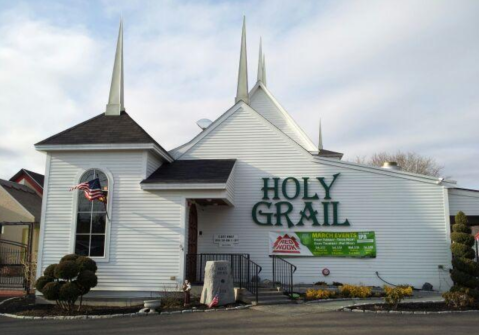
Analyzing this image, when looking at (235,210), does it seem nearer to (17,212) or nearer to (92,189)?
(92,189)

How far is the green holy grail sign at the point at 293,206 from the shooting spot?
54.1ft

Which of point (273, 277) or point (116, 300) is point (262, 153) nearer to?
point (273, 277)

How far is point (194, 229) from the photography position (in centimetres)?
1670

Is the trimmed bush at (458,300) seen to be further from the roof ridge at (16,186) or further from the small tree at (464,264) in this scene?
the roof ridge at (16,186)

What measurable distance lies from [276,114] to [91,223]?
36.0 ft

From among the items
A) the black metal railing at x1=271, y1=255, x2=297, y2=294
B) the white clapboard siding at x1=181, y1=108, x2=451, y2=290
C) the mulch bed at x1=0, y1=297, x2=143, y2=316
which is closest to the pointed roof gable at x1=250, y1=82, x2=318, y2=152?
the white clapboard siding at x1=181, y1=108, x2=451, y2=290

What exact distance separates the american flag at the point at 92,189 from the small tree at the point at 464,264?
35.5 ft

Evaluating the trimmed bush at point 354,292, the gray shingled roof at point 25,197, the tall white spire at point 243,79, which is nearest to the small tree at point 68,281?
the trimmed bush at point 354,292

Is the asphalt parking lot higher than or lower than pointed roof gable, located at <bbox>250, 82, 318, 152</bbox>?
lower

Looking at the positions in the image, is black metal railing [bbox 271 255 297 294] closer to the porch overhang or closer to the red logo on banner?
the red logo on banner

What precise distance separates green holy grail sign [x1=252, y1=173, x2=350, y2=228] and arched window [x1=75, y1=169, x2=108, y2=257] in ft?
17.0

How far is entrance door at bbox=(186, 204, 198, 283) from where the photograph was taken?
50.5 feet

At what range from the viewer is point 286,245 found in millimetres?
16391

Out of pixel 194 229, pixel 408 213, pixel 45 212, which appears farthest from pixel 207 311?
pixel 408 213
